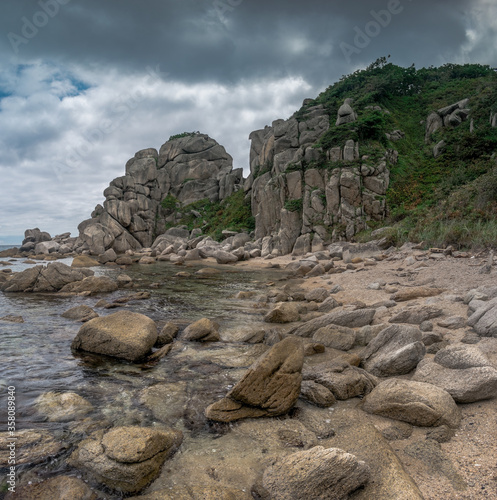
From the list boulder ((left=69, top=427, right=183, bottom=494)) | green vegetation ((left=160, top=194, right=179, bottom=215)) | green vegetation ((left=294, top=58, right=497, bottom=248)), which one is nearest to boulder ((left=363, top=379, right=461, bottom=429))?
boulder ((left=69, top=427, right=183, bottom=494))

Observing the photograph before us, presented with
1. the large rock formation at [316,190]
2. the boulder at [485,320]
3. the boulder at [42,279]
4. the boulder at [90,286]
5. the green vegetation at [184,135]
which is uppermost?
the green vegetation at [184,135]

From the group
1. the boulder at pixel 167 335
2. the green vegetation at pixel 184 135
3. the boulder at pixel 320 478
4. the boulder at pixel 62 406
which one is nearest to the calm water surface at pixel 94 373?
the boulder at pixel 62 406

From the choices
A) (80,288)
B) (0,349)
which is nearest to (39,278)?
(80,288)

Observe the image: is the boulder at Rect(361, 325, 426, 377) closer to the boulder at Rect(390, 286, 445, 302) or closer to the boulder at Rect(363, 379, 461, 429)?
the boulder at Rect(363, 379, 461, 429)

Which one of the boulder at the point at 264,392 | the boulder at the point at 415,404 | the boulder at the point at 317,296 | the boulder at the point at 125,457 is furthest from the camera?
the boulder at the point at 317,296

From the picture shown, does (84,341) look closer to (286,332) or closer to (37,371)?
(37,371)

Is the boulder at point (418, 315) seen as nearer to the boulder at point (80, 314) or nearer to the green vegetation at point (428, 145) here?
the boulder at point (80, 314)

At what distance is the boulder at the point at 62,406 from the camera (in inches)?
182

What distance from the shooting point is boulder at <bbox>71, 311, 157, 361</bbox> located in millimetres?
7133

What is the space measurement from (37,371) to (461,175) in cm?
3551

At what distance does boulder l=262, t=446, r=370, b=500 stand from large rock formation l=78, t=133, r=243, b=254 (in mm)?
54540

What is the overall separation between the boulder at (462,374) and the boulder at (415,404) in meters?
0.25

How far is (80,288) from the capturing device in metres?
15.8

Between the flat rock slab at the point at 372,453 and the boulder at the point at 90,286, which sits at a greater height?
the boulder at the point at 90,286
